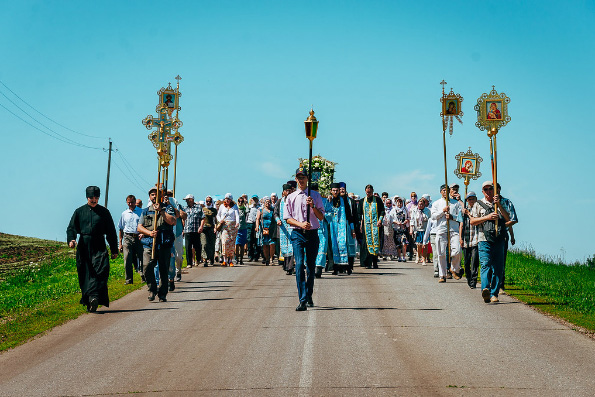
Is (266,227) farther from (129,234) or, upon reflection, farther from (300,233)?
(300,233)

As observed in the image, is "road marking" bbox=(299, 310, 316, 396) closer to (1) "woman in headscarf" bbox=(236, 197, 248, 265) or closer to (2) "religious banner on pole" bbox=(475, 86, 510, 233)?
(2) "religious banner on pole" bbox=(475, 86, 510, 233)

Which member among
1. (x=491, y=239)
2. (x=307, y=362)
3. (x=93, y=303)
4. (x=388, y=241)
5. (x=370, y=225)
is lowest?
(x=307, y=362)

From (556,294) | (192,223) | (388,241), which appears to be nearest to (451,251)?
(556,294)

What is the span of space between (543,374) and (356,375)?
1.82 metres

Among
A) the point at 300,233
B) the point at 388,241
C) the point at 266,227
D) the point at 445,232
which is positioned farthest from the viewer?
the point at 388,241

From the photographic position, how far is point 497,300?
46.7 ft

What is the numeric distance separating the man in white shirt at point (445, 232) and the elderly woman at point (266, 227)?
23.3ft

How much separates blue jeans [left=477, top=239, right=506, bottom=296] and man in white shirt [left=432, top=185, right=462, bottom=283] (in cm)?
405

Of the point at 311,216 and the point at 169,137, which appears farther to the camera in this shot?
the point at 169,137

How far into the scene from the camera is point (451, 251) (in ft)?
62.0

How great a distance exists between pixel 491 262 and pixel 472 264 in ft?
7.92

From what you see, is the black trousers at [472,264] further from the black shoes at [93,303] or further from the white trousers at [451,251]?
the black shoes at [93,303]

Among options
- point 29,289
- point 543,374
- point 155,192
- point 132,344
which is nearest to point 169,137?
point 155,192

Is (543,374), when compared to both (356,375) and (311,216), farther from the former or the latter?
(311,216)
